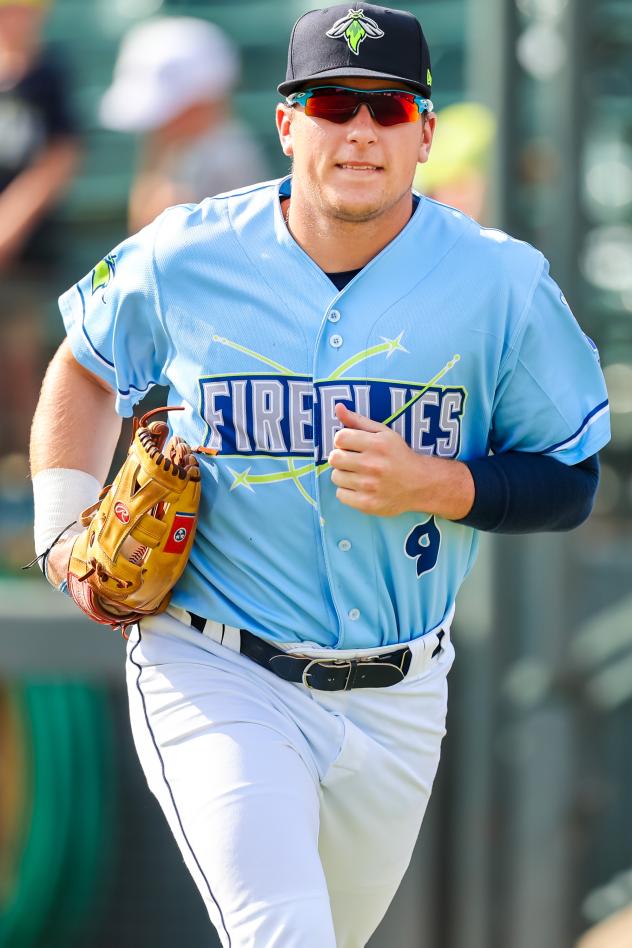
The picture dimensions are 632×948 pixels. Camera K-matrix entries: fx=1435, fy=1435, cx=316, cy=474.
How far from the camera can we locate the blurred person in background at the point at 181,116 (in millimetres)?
5211

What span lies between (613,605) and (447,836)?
3.79ft

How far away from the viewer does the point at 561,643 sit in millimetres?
5492

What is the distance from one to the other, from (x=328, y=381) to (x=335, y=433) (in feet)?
0.30

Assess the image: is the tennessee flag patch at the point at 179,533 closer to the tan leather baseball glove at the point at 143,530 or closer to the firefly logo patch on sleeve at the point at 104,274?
the tan leather baseball glove at the point at 143,530

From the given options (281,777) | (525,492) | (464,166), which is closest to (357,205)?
(525,492)

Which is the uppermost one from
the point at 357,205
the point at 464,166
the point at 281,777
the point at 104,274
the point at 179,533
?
the point at 464,166

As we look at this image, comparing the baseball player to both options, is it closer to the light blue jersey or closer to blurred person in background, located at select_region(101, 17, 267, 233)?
the light blue jersey

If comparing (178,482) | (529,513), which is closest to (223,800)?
(178,482)

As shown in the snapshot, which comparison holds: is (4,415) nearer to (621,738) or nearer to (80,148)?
(80,148)

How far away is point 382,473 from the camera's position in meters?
2.35

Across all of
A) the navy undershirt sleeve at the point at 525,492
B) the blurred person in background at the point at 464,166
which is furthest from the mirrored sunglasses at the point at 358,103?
the blurred person in background at the point at 464,166

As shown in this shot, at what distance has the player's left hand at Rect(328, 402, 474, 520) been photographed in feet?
7.71

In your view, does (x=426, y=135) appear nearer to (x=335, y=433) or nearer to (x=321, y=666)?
(x=335, y=433)

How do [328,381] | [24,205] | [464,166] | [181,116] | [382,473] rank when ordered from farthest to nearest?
[24,205]
[181,116]
[464,166]
[328,381]
[382,473]
